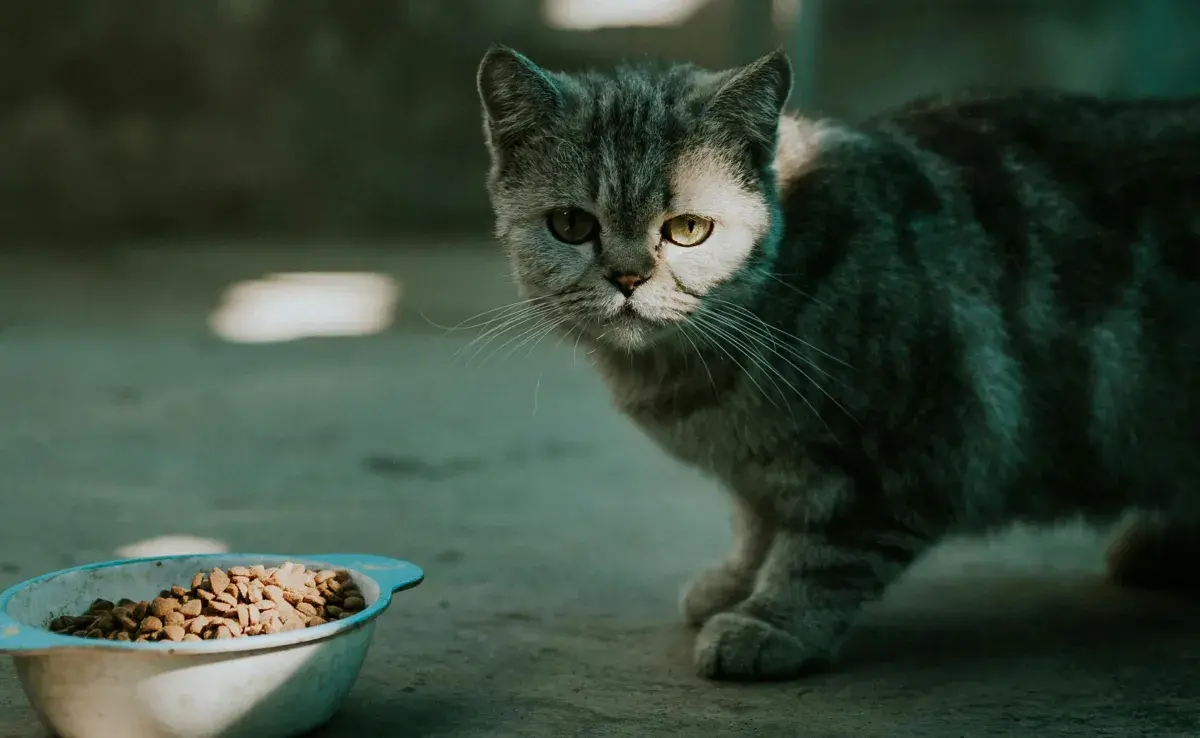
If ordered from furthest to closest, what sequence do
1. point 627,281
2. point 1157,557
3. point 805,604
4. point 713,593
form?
point 1157,557, point 713,593, point 805,604, point 627,281

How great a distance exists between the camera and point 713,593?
223 centimetres

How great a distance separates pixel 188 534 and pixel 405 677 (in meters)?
0.89

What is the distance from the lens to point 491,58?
2.04 meters

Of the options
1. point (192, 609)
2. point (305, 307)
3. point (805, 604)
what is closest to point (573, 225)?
point (805, 604)

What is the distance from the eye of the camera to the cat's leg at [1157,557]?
2.38 m

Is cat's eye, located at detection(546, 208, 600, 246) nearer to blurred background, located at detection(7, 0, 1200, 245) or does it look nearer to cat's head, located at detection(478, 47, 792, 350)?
cat's head, located at detection(478, 47, 792, 350)

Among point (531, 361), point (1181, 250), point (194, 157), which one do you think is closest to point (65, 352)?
point (531, 361)

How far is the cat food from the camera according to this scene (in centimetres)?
162

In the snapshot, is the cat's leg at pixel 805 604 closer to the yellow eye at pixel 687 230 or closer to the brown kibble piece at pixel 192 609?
the yellow eye at pixel 687 230

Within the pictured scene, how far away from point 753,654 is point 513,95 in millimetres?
949

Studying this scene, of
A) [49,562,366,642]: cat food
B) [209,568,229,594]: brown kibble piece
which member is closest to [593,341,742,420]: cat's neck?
[49,562,366,642]: cat food

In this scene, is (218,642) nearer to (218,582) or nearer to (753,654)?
(218,582)

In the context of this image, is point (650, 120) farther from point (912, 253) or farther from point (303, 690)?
point (303, 690)

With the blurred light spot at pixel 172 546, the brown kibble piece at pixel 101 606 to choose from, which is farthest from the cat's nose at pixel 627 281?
the blurred light spot at pixel 172 546
